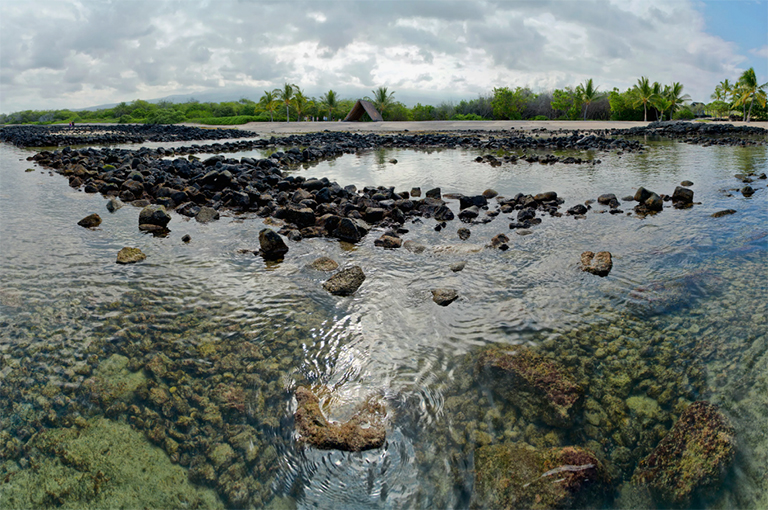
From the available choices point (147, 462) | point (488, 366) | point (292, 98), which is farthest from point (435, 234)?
point (292, 98)

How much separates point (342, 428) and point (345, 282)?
2810mm

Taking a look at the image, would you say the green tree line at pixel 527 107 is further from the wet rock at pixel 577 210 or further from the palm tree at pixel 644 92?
the wet rock at pixel 577 210

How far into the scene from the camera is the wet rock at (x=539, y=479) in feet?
9.75

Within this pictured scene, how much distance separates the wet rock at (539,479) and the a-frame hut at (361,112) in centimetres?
6096

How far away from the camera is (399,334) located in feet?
16.2

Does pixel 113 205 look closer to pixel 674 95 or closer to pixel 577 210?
pixel 577 210

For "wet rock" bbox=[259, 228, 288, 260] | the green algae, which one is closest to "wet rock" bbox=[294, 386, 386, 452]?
the green algae

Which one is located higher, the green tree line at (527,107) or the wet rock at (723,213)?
the green tree line at (527,107)

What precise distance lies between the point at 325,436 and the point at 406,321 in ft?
6.74

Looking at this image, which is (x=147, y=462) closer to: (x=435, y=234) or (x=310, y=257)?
(x=310, y=257)

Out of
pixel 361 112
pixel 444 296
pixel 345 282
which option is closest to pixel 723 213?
pixel 444 296

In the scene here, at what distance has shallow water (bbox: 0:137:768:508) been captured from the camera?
3.37 metres

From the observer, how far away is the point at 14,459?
333 cm

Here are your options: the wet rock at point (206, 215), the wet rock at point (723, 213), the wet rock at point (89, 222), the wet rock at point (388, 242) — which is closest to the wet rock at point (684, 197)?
the wet rock at point (723, 213)
